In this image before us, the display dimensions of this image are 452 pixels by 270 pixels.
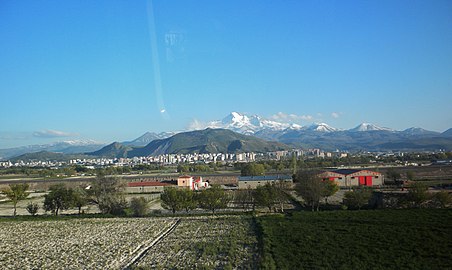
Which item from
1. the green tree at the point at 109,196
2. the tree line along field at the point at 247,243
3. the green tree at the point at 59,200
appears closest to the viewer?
the tree line along field at the point at 247,243

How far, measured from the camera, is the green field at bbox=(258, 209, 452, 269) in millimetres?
12750

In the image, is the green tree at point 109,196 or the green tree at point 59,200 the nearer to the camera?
the green tree at point 109,196

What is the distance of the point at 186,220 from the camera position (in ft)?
84.7

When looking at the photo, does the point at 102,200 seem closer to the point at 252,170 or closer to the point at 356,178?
the point at 356,178

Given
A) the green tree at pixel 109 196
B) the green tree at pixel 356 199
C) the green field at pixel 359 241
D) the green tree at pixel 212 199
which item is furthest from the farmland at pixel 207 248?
the green tree at pixel 109 196

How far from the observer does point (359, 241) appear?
52.1 feet

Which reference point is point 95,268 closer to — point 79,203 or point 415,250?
point 415,250

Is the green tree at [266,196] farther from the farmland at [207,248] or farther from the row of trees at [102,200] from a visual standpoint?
the row of trees at [102,200]

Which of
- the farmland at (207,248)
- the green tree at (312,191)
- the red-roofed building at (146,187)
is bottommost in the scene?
the red-roofed building at (146,187)

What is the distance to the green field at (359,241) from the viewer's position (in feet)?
41.8

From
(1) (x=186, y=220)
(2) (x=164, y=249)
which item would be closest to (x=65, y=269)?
(2) (x=164, y=249)

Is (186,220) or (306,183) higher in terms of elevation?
(306,183)

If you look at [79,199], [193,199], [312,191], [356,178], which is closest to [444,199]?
[312,191]

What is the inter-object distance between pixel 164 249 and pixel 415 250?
9.72m
